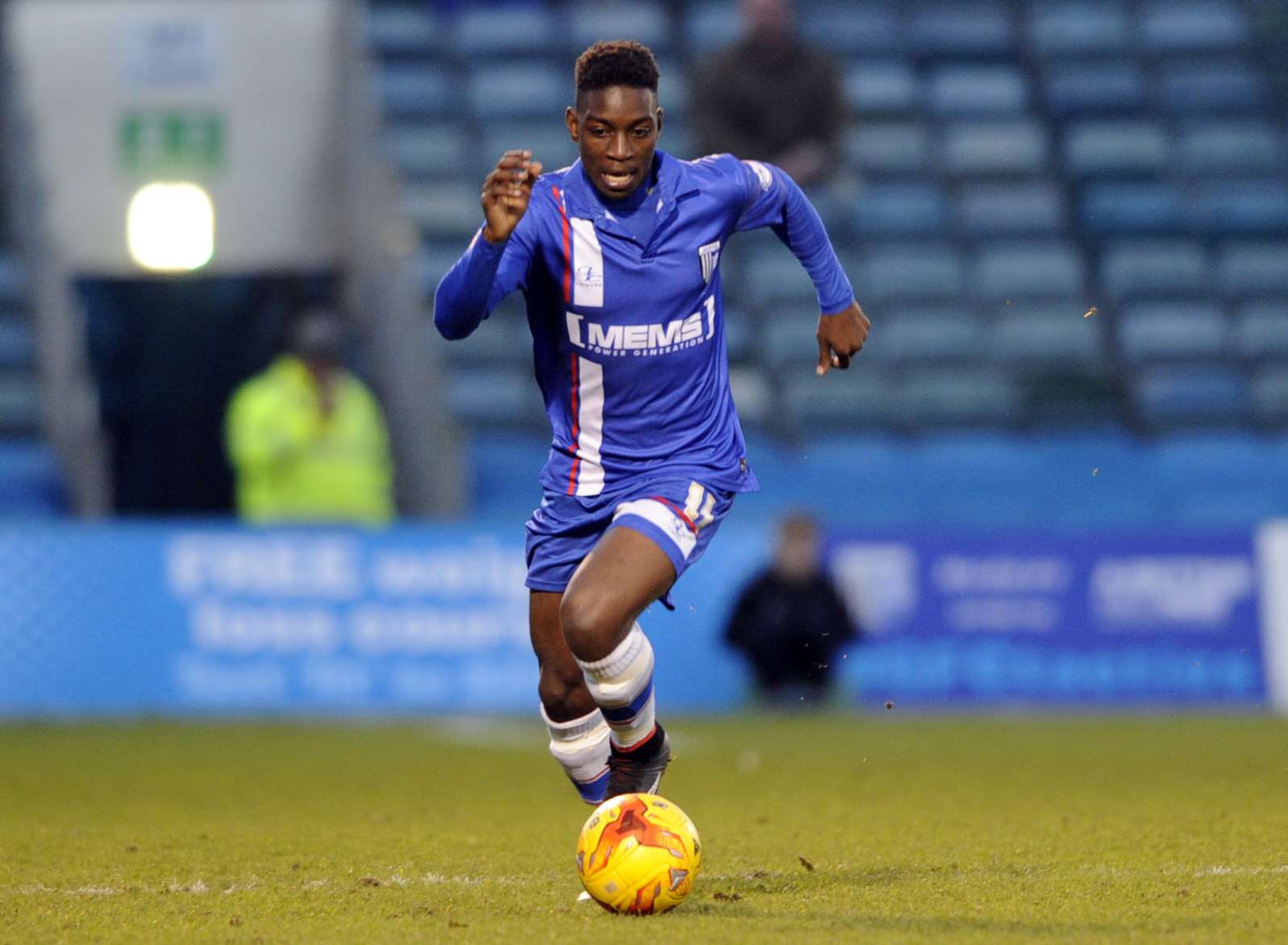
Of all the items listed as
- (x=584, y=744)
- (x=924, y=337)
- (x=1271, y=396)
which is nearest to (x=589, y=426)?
(x=584, y=744)

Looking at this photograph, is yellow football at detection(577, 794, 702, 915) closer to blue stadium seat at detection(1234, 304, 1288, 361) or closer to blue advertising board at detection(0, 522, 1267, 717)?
blue advertising board at detection(0, 522, 1267, 717)

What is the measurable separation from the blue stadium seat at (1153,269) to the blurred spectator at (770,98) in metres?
2.99

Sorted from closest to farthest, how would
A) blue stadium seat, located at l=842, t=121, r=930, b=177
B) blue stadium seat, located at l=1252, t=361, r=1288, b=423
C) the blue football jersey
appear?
the blue football jersey
blue stadium seat, located at l=1252, t=361, r=1288, b=423
blue stadium seat, located at l=842, t=121, r=930, b=177

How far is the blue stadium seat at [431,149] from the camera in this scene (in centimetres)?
1543

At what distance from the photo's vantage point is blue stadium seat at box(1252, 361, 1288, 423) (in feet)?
46.8

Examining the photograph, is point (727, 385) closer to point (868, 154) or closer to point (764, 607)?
point (764, 607)

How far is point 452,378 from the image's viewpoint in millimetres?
14180

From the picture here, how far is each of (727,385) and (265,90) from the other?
35.3 feet

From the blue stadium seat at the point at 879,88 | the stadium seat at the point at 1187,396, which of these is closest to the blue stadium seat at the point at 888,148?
the blue stadium seat at the point at 879,88

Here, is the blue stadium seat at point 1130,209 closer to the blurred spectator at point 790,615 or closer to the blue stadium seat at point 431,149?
the blue stadium seat at point 431,149

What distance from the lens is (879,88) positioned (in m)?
16.5

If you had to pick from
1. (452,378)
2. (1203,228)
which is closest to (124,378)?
(452,378)

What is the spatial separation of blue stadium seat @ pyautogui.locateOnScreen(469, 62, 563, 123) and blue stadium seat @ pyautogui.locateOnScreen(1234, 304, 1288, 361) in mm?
5113

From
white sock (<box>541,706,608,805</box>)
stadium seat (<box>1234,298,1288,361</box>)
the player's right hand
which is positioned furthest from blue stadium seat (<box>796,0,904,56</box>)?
the player's right hand
